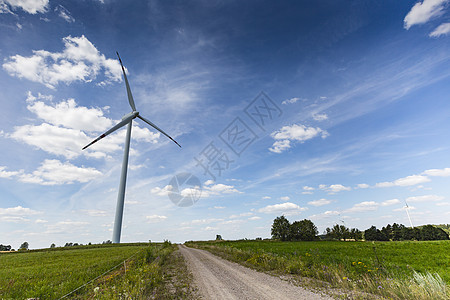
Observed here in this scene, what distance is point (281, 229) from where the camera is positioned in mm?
126812

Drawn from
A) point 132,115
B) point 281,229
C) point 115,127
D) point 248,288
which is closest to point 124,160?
point 115,127

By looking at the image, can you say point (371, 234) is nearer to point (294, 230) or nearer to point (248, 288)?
point (294, 230)

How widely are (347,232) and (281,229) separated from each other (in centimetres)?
4771

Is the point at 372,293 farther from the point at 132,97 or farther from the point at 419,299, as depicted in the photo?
the point at 132,97

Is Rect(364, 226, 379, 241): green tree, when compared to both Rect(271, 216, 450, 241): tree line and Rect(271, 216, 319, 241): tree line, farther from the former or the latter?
Rect(271, 216, 319, 241): tree line

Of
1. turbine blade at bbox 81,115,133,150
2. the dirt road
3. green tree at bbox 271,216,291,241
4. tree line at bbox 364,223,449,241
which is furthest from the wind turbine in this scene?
tree line at bbox 364,223,449,241

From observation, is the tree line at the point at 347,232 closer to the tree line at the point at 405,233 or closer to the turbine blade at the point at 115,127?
the tree line at the point at 405,233

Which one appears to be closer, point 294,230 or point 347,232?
point 294,230

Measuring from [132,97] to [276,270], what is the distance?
166 feet

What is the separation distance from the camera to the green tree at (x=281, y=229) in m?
125

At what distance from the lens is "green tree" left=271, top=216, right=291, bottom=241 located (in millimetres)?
125438

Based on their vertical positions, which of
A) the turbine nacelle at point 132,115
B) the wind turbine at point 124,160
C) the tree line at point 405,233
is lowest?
the tree line at point 405,233

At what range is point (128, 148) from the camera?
49.3 m

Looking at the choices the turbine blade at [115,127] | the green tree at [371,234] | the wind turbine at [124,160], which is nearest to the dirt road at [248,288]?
the wind turbine at [124,160]
